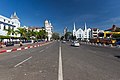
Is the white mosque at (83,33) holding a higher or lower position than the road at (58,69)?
higher

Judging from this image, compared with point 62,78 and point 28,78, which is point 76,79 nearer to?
point 62,78

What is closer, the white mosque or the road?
the road

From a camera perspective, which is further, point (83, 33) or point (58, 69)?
point (83, 33)

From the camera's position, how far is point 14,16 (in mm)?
109125

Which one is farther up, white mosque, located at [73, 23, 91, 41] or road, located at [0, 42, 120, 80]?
white mosque, located at [73, 23, 91, 41]

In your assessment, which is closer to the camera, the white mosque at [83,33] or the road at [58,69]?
the road at [58,69]

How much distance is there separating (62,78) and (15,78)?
1.93m

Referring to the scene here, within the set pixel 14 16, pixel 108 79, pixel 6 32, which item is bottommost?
pixel 108 79

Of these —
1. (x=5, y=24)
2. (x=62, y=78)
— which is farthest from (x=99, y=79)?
(x=5, y=24)

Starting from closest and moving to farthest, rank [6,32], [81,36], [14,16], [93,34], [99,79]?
[99,79] < [6,32] < [14,16] < [93,34] < [81,36]

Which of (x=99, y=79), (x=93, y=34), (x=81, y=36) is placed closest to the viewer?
(x=99, y=79)

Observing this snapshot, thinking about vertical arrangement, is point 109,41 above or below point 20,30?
below

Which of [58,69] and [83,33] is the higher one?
[83,33]

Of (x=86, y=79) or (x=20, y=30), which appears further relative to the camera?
(x=20, y=30)
